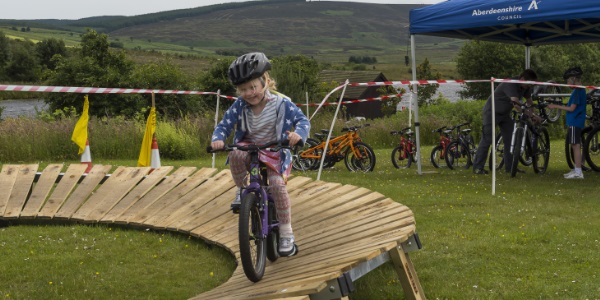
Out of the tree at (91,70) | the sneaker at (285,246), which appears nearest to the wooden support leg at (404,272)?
the sneaker at (285,246)

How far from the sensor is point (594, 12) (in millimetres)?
10805

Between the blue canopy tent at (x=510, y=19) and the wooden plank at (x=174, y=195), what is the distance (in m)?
4.94

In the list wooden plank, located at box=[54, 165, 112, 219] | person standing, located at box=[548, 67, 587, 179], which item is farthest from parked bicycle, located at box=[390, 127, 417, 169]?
wooden plank, located at box=[54, 165, 112, 219]

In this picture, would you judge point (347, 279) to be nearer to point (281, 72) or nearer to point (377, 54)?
point (281, 72)

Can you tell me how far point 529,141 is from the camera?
1315 cm

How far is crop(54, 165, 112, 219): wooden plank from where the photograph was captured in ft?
31.2

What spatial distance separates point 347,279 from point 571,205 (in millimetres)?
6063

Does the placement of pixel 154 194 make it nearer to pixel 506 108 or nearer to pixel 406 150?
pixel 506 108

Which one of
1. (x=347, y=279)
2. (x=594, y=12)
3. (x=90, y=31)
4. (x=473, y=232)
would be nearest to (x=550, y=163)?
(x=594, y=12)

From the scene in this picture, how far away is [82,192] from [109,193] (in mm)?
397

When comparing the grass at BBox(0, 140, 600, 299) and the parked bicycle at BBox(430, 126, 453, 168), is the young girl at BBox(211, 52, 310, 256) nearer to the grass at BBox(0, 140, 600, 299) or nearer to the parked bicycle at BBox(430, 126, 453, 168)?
the grass at BBox(0, 140, 600, 299)

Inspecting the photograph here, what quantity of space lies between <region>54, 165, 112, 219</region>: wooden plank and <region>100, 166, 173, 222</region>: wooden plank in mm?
547

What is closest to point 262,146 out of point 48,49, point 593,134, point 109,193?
point 109,193

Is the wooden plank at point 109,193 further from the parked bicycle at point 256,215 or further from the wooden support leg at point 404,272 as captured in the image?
the wooden support leg at point 404,272
